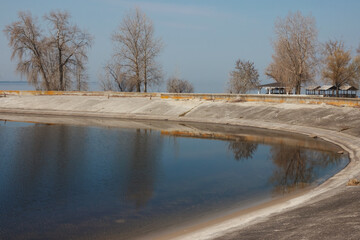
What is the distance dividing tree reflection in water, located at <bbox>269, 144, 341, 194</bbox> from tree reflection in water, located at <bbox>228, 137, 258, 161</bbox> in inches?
54.1

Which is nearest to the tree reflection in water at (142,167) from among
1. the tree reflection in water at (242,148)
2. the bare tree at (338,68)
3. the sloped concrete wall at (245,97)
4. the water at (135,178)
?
the water at (135,178)

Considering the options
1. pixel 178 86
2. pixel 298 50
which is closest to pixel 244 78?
pixel 178 86

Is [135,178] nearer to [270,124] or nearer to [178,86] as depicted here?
[270,124]

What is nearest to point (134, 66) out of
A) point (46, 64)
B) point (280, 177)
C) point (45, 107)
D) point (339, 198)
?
point (45, 107)

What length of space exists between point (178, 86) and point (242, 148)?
2952 inches

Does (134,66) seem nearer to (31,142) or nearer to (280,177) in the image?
(31,142)

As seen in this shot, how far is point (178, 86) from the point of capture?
331ft

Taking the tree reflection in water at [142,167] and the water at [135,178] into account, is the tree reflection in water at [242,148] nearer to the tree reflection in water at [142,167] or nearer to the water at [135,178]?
the water at [135,178]

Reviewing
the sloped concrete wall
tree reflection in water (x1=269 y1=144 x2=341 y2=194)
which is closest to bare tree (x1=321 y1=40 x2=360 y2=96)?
the sloped concrete wall

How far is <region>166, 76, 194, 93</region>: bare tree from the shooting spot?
3802 inches

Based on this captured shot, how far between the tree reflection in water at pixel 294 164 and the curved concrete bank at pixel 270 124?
1202 millimetres

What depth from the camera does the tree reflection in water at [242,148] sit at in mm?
23953

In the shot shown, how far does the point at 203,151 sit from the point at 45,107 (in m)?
37.6

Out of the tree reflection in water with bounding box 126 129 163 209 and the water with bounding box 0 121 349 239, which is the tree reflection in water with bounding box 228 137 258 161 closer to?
the water with bounding box 0 121 349 239
